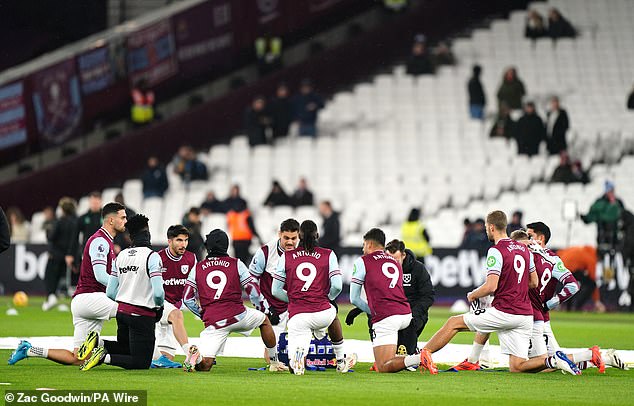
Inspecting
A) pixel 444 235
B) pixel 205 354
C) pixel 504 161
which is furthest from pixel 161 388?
pixel 504 161

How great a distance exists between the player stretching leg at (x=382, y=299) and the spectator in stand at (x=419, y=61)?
23.6 m

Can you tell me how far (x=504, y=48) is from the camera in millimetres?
39469

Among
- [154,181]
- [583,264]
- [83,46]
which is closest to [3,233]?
[583,264]

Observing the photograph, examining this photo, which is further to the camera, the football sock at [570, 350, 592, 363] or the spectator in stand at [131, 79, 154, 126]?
the spectator in stand at [131, 79, 154, 126]

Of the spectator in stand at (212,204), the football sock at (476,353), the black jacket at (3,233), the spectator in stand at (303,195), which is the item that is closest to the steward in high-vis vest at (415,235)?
the spectator in stand at (212,204)

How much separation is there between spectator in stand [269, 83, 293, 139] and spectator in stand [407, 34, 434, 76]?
12.9 ft

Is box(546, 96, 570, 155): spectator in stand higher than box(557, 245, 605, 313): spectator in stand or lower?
higher

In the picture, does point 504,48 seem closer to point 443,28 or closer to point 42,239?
point 443,28

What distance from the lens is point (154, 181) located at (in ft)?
108

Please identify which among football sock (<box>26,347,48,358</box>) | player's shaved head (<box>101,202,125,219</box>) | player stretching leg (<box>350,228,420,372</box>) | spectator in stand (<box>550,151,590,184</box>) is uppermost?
spectator in stand (<box>550,151,590,184</box>)

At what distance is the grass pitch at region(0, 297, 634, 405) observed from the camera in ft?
37.4

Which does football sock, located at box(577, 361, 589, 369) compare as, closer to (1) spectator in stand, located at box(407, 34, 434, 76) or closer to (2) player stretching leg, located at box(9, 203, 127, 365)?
(2) player stretching leg, located at box(9, 203, 127, 365)

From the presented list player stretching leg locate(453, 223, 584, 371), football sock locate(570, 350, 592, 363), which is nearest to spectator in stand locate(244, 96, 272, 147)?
player stretching leg locate(453, 223, 584, 371)

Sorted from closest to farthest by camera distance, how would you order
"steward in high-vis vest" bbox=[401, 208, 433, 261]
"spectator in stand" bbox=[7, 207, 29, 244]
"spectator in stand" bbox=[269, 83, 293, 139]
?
"steward in high-vis vest" bbox=[401, 208, 433, 261] < "spectator in stand" bbox=[7, 207, 29, 244] < "spectator in stand" bbox=[269, 83, 293, 139]
